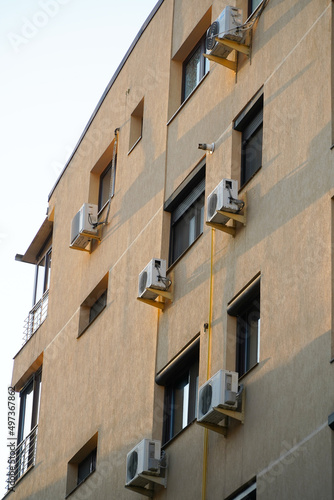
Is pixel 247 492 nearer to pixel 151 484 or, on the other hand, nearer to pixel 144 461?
pixel 144 461

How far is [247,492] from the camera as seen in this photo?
15.1 meters

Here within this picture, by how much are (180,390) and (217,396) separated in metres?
3.14

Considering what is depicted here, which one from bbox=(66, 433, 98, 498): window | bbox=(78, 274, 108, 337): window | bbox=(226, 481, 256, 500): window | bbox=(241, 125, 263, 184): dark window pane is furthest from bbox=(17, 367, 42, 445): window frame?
bbox=(226, 481, 256, 500): window

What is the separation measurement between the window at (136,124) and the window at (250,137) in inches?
212

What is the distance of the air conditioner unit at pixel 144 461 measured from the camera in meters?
17.7

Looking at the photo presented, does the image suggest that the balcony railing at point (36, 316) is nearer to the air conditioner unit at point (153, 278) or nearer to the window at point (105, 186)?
the window at point (105, 186)

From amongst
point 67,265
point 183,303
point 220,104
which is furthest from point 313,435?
point 67,265

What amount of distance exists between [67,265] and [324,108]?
38.8ft

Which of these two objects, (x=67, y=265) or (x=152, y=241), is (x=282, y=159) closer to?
(x=152, y=241)

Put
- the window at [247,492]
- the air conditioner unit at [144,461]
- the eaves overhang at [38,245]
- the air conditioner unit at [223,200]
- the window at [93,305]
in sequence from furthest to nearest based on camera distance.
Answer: the eaves overhang at [38,245]
the window at [93,305]
the air conditioner unit at [144,461]
the air conditioner unit at [223,200]
the window at [247,492]

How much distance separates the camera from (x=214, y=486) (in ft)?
52.8

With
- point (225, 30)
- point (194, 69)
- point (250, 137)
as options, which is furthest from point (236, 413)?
point (194, 69)

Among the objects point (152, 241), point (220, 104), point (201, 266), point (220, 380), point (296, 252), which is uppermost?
point (220, 104)

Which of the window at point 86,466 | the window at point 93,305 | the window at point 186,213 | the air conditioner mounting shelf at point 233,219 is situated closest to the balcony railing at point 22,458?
the window at point 86,466
